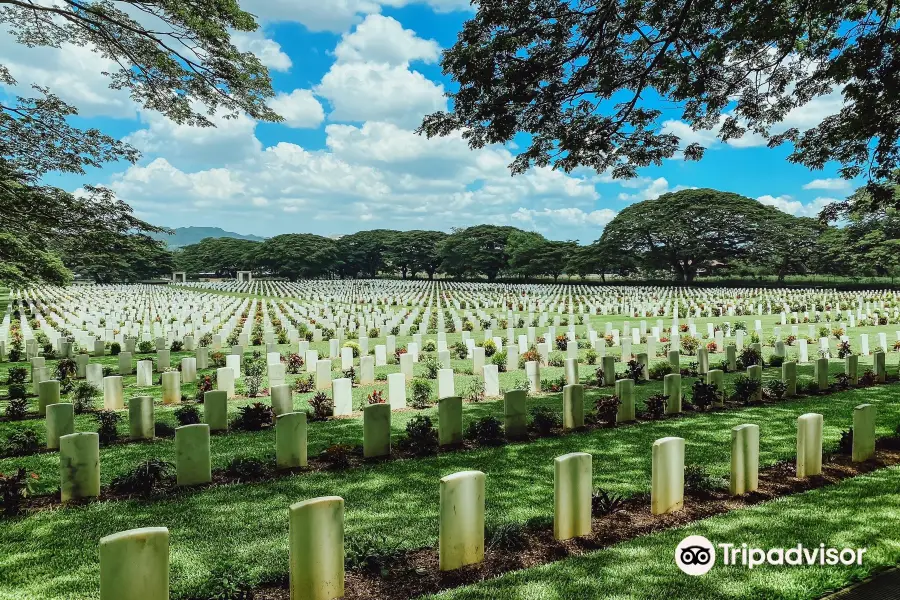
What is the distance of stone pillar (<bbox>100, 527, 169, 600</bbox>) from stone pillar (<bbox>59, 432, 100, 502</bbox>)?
2528 mm

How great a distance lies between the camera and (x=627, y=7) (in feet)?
25.2

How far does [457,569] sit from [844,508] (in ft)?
11.3

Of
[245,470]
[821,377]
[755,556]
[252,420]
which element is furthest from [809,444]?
[252,420]

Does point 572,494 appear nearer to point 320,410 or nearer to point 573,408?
point 573,408

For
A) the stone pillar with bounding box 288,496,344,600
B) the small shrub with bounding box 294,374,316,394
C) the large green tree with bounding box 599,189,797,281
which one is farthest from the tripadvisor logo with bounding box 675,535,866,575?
the large green tree with bounding box 599,189,797,281

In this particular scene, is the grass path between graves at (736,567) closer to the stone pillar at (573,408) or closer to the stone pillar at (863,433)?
the stone pillar at (863,433)

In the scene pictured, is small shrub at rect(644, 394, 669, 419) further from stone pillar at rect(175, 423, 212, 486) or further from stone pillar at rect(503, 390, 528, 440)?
stone pillar at rect(175, 423, 212, 486)

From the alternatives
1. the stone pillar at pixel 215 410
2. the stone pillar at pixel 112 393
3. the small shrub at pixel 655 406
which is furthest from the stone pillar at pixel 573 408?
the stone pillar at pixel 112 393

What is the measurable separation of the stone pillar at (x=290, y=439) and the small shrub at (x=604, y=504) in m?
3.07

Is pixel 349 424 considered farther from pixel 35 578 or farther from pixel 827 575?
pixel 827 575

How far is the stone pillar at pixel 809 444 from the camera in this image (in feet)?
16.9

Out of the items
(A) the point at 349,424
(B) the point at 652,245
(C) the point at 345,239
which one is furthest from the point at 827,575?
(C) the point at 345,239

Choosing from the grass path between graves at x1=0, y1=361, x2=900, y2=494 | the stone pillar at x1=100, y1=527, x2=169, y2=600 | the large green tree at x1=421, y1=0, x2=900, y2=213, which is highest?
the large green tree at x1=421, y1=0, x2=900, y2=213

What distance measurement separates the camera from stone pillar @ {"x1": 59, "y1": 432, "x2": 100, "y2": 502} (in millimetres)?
4745
